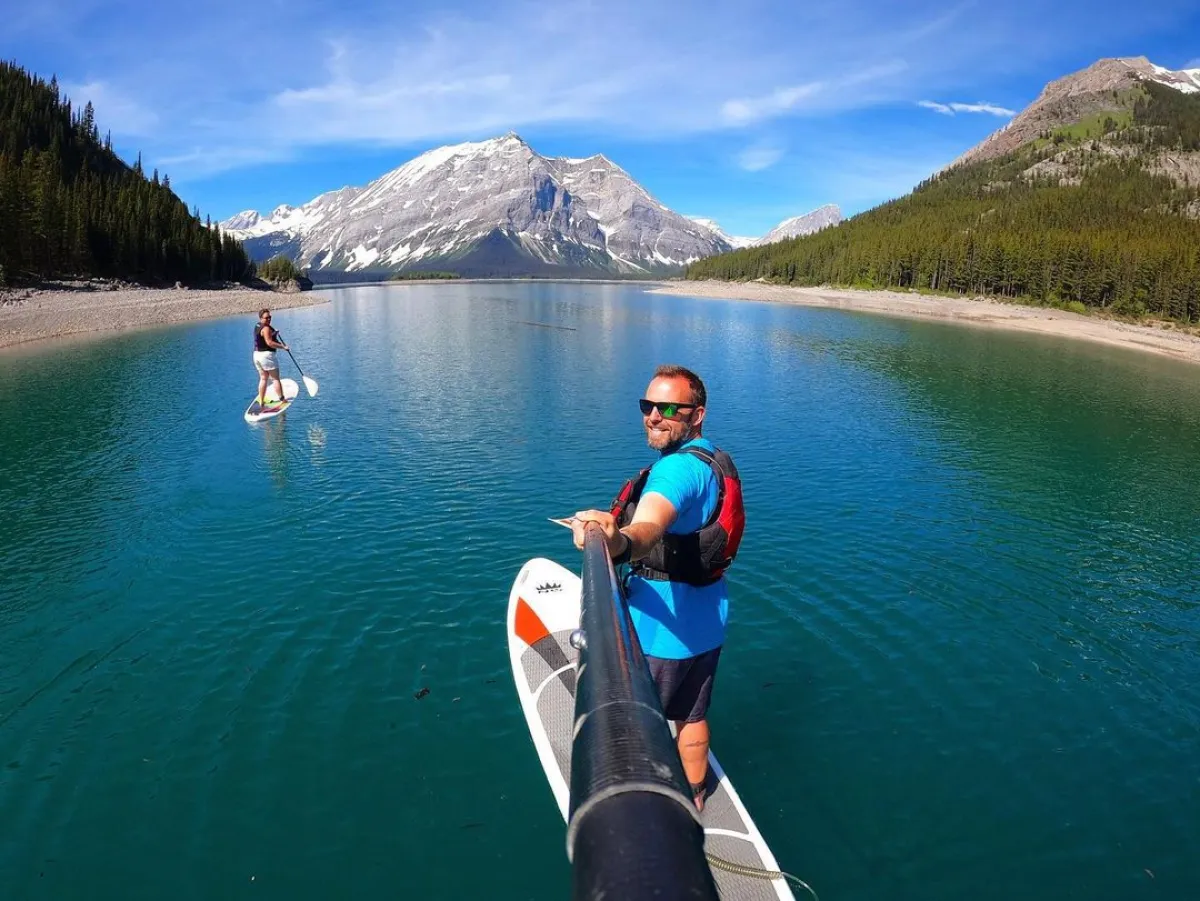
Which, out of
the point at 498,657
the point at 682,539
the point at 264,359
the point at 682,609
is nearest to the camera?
the point at 682,539

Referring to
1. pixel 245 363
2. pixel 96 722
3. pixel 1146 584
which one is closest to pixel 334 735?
pixel 96 722

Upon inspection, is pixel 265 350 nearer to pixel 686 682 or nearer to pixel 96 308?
pixel 686 682

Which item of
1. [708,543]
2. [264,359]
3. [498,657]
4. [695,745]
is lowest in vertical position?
[498,657]

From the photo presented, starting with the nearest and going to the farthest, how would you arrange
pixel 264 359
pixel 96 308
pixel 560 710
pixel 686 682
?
pixel 686 682 → pixel 560 710 → pixel 264 359 → pixel 96 308

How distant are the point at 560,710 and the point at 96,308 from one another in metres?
103

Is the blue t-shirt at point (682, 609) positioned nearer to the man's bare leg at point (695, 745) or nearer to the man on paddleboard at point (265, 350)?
Result: the man's bare leg at point (695, 745)

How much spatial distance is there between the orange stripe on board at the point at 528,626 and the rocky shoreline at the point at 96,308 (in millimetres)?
70225

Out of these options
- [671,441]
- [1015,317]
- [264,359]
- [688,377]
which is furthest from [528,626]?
[1015,317]

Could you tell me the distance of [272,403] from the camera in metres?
37.1

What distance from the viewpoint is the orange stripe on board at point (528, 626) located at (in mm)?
12977

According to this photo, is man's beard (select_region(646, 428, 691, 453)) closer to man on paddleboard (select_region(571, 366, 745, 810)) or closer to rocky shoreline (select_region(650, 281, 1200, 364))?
man on paddleboard (select_region(571, 366, 745, 810))

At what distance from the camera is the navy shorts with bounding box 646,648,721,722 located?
7141mm

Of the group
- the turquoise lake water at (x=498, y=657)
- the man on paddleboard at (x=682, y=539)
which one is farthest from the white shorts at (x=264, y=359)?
the man on paddleboard at (x=682, y=539)

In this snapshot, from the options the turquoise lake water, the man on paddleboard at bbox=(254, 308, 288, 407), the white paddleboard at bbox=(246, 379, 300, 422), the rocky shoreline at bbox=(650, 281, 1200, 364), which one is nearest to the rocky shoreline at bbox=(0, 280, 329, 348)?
the white paddleboard at bbox=(246, 379, 300, 422)
